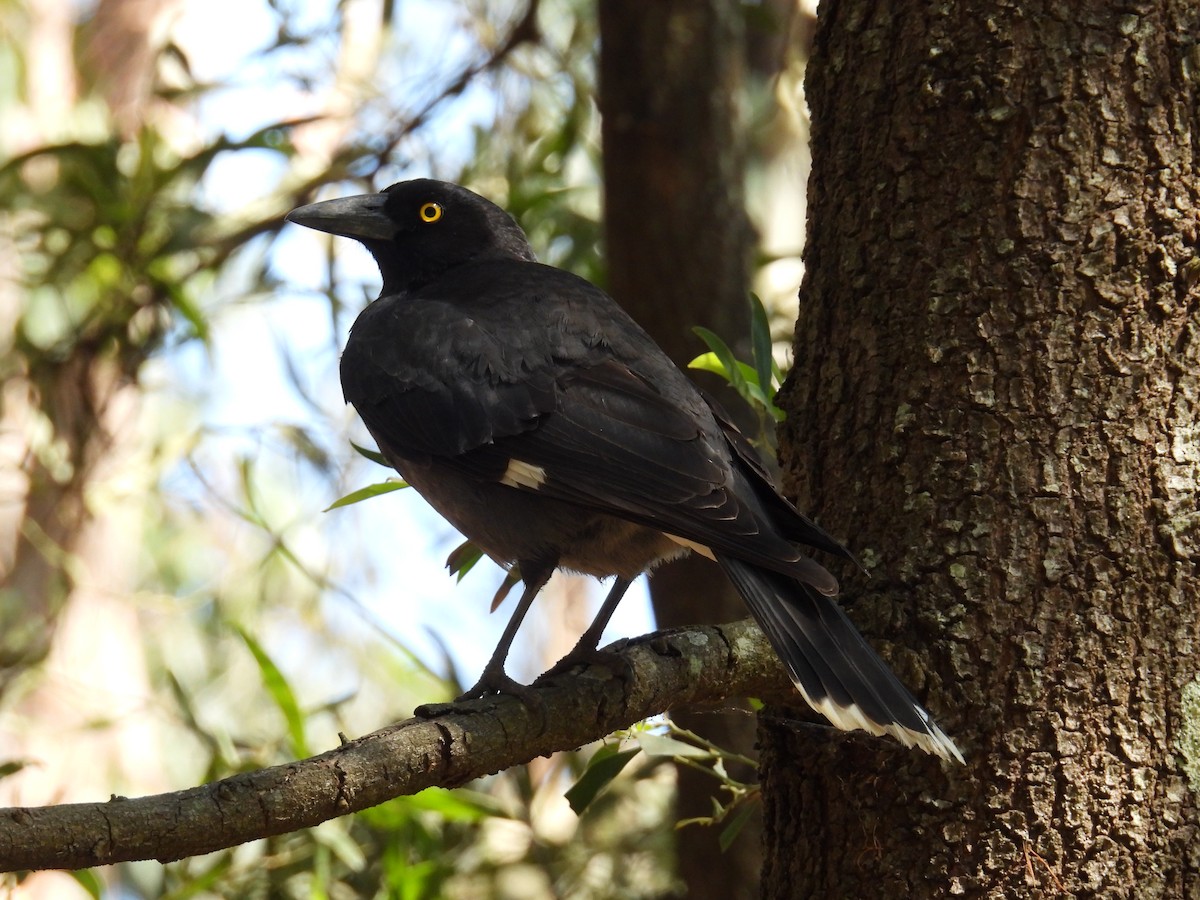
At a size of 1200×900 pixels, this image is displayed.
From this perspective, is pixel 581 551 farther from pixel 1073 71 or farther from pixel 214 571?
pixel 214 571

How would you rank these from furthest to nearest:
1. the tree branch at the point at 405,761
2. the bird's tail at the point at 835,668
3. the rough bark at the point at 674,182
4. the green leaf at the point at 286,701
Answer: the rough bark at the point at 674,182 → the green leaf at the point at 286,701 → the bird's tail at the point at 835,668 → the tree branch at the point at 405,761

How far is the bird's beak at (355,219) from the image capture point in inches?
146

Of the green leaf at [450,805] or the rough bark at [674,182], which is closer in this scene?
the green leaf at [450,805]

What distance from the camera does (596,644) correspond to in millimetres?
2799

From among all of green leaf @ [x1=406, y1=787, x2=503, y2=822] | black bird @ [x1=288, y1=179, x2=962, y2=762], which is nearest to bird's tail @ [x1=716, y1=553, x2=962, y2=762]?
black bird @ [x1=288, y1=179, x2=962, y2=762]

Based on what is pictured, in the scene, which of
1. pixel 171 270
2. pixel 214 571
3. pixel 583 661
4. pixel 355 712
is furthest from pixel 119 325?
pixel 583 661

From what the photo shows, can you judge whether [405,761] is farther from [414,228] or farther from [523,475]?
[414,228]

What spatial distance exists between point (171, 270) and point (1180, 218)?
3.74m

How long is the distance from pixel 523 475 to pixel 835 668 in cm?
85

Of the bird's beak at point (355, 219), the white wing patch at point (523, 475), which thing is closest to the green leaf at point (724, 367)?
the white wing patch at point (523, 475)

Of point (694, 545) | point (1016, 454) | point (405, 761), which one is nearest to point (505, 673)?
point (694, 545)

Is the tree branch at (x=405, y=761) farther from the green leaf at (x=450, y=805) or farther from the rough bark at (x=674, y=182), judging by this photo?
the rough bark at (x=674, y=182)

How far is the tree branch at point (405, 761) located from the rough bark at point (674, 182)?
197cm

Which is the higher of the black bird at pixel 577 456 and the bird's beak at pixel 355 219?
the bird's beak at pixel 355 219
